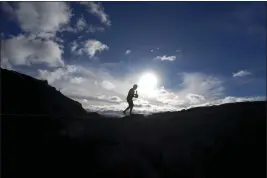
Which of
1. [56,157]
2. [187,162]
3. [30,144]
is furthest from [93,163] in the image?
[187,162]

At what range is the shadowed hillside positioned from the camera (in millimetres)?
12070

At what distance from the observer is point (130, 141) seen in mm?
13367

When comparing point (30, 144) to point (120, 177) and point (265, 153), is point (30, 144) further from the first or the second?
point (265, 153)

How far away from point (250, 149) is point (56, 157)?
984cm

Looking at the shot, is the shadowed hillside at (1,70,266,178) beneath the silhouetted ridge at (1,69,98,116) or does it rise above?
beneath

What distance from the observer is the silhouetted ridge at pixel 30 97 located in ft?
69.6

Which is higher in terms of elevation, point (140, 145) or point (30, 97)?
point (30, 97)

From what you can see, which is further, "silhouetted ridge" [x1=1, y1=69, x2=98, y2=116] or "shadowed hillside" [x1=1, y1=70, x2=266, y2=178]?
"silhouetted ridge" [x1=1, y1=69, x2=98, y2=116]

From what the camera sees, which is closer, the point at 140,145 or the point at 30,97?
the point at 140,145

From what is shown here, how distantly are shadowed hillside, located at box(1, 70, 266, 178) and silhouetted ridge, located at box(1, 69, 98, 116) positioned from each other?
8.33 metres

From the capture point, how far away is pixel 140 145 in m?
13.3

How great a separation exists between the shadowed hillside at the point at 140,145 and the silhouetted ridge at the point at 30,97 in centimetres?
833

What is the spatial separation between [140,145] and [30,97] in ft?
43.5

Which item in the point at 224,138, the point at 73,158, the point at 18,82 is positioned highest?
the point at 18,82
